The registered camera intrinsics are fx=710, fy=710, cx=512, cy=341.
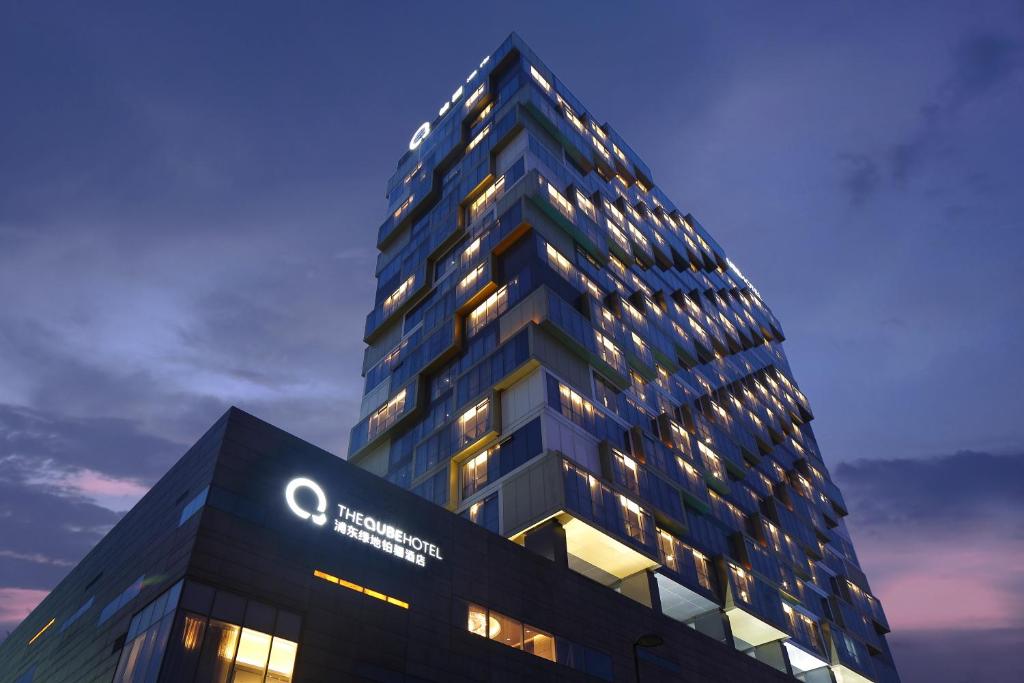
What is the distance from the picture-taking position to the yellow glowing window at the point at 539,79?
98806mm

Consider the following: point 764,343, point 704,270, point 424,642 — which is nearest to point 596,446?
point 424,642

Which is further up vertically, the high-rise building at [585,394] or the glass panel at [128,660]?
the high-rise building at [585,394]

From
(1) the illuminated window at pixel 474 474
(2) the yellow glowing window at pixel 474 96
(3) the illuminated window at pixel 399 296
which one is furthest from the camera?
(2) the yellow glowing window at pixel 474 96

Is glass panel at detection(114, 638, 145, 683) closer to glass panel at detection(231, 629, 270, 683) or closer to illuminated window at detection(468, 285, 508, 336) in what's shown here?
glass panel at detection(231, 629, 270, 683)

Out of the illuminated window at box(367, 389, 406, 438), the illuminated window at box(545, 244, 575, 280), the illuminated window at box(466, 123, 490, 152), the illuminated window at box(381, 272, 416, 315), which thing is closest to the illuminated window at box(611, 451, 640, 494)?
the illuminated window at box(545, 244, 575, 280)

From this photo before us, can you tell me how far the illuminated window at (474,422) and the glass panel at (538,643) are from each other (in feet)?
72.8

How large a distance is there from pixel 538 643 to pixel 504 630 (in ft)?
10.4

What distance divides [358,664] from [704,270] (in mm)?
104809

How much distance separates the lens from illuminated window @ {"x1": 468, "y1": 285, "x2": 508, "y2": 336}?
7369 cm

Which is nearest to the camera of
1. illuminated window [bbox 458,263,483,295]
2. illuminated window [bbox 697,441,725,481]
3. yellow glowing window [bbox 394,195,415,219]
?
illuminated window [bbox 458,263,483,295]

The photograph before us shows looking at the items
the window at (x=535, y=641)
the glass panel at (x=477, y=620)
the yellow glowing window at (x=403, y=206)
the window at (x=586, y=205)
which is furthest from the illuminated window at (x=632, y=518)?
the yellow glowing window at (x=403, y=206)

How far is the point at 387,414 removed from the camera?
83.2 meters

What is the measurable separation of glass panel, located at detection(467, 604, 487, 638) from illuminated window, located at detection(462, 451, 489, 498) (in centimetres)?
1938

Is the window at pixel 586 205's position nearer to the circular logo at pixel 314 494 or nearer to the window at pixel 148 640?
the circular logo at pixel 314 494
